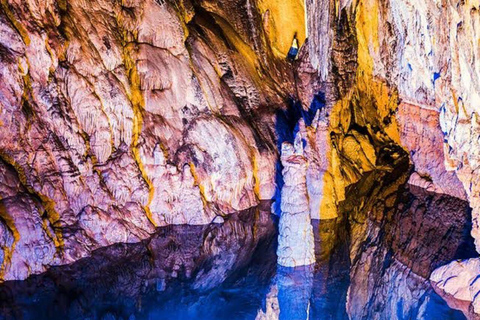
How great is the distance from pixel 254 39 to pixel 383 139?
6165 millimetres

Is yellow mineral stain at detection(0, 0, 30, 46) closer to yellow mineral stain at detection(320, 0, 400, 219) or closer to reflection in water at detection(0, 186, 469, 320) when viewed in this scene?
reflection in water at detection(0, 186, 469, 320)

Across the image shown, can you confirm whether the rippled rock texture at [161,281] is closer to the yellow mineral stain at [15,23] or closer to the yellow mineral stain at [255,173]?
the yellow mineral stain at [255,173]

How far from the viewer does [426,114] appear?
48.3 feet

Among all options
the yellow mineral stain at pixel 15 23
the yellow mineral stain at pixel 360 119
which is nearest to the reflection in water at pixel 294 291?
the yellow mineral stain at pixel 360 119

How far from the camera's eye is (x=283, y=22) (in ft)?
51.0

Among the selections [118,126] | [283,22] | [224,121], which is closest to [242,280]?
[118,126]

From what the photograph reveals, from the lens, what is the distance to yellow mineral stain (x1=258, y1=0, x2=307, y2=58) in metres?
15.3

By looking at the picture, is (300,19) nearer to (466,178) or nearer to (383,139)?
(383,139)

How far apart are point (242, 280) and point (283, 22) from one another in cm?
946

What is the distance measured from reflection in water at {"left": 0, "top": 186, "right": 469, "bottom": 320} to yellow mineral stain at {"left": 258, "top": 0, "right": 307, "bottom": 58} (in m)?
6.82

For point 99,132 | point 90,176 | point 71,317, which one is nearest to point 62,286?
point 71,317

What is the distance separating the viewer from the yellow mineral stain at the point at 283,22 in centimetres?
1530

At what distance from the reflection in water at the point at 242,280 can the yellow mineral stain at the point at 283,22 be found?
6822mm

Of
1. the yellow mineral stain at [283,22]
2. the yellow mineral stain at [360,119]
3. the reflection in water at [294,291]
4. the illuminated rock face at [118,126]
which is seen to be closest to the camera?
the reflection in water at [294,291]
